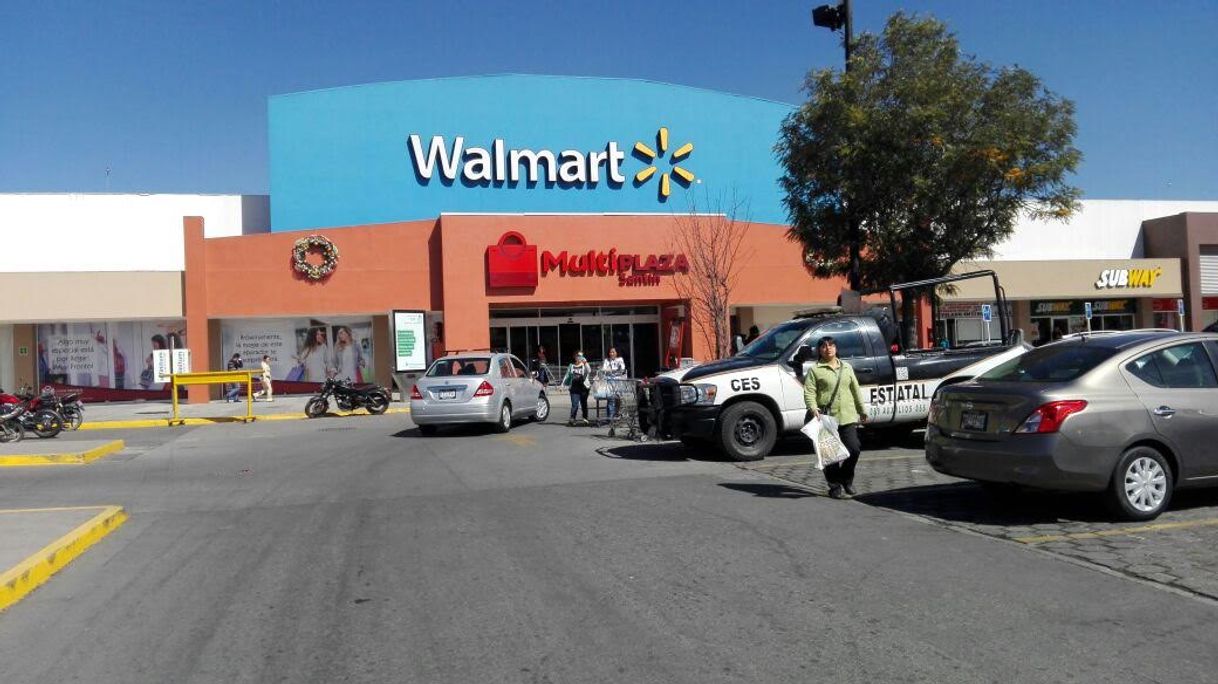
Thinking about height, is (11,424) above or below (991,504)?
above

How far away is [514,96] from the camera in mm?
37031

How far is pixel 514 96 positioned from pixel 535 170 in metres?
2.95

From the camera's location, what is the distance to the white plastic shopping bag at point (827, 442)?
30.6 ft

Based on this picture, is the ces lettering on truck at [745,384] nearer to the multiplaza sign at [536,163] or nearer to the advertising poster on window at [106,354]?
the multiplaza sign at [536,163]

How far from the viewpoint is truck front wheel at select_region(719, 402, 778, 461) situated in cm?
1252

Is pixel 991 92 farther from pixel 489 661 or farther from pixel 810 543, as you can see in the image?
pixel 489 661

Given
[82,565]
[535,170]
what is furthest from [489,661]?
[535,170]

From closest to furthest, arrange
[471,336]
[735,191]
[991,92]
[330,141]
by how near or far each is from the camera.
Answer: [991,92], [471,336], [330,141], [735,191]

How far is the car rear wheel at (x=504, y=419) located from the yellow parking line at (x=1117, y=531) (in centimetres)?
1225

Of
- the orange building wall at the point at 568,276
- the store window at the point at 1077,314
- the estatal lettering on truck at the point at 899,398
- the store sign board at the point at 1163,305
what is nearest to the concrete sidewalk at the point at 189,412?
the orange building wall at the point at 568,276

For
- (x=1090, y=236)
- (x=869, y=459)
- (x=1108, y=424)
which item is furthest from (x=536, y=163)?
(x=1108, y=424)

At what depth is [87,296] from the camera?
32.2 meters

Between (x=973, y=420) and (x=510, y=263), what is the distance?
2538 centimetres

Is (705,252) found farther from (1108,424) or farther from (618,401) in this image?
(1108,424)
